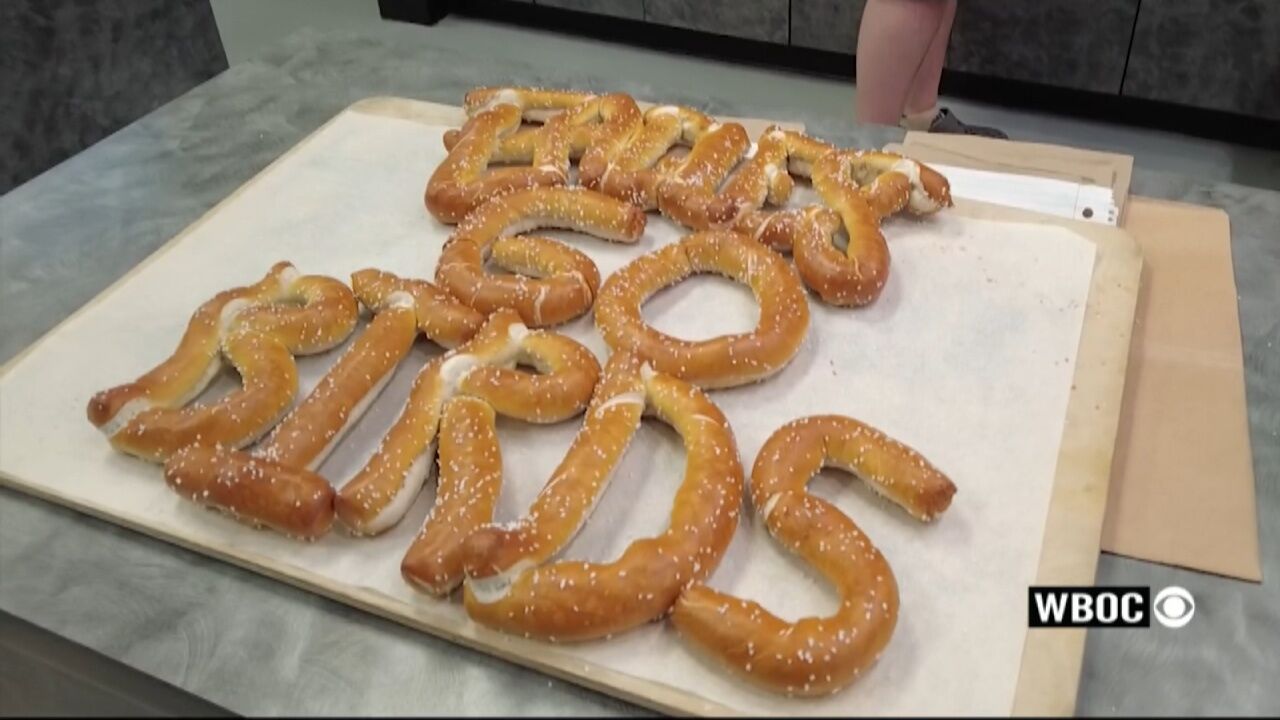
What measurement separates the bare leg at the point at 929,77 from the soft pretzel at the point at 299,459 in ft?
3.96

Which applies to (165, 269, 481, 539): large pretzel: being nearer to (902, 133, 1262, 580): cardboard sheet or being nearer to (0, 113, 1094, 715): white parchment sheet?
(0, 113, 1094, 715): white parchment sheet

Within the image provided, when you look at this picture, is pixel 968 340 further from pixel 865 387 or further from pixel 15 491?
pixel 15 491

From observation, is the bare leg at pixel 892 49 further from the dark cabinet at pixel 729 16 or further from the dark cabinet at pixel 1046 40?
the dark cabinet at pixel 729 16

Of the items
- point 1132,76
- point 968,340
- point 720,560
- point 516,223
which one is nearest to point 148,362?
point 516,223

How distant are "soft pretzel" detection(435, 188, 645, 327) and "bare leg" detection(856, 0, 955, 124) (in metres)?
0.74

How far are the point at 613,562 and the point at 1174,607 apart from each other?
0.47 meters

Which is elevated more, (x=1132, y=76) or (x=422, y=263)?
(x=422, y=263)

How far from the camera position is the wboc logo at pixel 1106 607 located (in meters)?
0.84

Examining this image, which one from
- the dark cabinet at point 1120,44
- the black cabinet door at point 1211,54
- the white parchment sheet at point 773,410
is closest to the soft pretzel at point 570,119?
the white parchment sheet at point 773,410

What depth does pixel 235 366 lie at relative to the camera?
112 cm

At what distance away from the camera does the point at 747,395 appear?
108cm

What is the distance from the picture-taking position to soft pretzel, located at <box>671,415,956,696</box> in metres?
0.78

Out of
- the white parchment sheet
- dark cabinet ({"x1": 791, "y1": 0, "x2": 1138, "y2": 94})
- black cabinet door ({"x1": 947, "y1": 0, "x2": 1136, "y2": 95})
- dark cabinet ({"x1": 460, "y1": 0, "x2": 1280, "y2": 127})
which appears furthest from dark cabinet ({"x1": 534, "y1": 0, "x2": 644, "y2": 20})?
the white parchment sheet

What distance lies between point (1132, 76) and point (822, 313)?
1.79 meters
